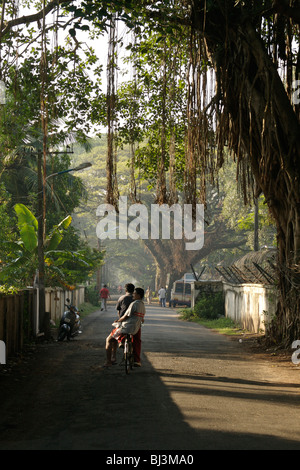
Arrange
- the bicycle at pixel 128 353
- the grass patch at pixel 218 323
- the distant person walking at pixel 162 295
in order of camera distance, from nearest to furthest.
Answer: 1. the bicycle at pixel 128 353
2. the grass patch at pixel 218 323
3. the distant person walking at pixel 162 295

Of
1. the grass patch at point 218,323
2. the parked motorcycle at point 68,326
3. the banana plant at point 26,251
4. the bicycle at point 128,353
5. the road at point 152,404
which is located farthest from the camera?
the grass patch at point 218,323

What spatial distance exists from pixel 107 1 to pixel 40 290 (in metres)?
10.9

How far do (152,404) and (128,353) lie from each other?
3164 mm

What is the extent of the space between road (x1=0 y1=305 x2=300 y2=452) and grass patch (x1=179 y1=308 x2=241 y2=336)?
8.41 metres

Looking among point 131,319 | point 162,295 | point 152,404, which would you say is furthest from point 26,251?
point 162,295

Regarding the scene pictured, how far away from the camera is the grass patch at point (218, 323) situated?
2431cm

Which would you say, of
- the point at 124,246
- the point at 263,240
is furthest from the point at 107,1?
the point at 124,246

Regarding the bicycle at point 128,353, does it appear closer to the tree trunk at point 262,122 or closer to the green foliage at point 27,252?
the tree trunk at point 262,122

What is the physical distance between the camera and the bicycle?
11930 mm

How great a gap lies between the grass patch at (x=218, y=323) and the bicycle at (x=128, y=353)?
11.2 m

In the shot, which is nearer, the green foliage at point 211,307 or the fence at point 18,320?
the fence at point 18,320

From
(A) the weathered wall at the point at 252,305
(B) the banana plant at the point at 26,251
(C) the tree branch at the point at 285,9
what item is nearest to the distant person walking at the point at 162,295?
(A) the weathered wall at the point at 252,305

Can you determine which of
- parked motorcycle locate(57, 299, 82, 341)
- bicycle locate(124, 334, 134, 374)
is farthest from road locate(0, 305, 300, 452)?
parked motorcycle locate(57, 299, 82, 341)
